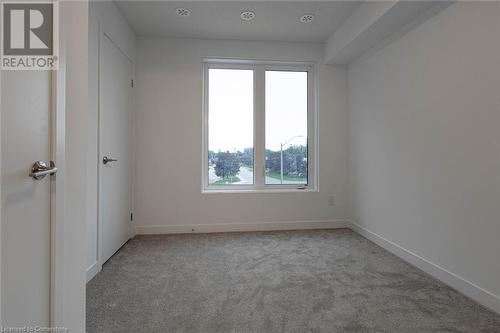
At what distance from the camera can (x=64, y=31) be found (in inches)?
43.8

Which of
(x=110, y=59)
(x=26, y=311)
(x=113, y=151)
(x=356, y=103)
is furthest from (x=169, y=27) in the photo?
(x=26, y=311)

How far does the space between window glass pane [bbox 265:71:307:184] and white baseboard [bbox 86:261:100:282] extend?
2294 mm

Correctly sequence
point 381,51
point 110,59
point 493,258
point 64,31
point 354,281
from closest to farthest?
point 64,31, point 493,258, point 354,281, point 110,59, point 381,51

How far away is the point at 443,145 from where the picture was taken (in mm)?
2205

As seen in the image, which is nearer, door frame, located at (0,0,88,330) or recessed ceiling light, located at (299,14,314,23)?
door frame, located at (0,0,88,330)

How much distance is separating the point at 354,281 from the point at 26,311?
6.87 feet

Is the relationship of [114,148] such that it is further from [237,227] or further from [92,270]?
[237,227]

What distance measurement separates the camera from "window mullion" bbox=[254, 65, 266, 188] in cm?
371

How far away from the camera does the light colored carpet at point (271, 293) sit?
1600 millimetres

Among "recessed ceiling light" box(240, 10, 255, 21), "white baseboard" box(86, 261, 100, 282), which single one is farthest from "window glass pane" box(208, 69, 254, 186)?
"white baseboard" box(86, 261, 100, 282)

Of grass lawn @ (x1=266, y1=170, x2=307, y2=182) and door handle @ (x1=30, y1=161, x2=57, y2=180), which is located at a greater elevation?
door handle @ (x1=30, y1=161, x2=57, y2=180)

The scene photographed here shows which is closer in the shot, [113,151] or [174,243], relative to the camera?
[113,151]

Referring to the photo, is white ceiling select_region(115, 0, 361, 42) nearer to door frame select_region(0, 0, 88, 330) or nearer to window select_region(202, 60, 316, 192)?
window select_region(202, 60, 316, 192)

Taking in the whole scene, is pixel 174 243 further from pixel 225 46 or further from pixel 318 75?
pixel 318 75
